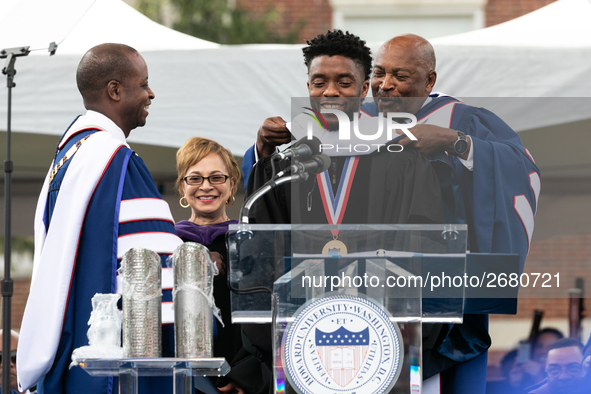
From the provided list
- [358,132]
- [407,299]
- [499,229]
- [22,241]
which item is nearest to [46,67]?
Answer: [358,132]

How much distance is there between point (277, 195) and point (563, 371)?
5.30 feet

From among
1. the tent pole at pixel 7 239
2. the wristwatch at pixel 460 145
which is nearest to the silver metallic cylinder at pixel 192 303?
the wristwatch at pixel 460 145

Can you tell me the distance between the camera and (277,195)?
2.87 metres

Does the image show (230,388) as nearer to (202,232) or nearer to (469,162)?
(202,232)

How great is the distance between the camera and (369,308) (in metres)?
1.82

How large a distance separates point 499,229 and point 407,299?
1.06m

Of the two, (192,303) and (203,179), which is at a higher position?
(203,179)

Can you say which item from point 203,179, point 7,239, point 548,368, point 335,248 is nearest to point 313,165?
point 335,248

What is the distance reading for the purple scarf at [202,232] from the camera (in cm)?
324

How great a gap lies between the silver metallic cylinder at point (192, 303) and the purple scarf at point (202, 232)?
4.53ft

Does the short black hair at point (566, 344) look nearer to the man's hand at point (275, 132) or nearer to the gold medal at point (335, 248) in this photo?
the man's hand at point (275, 132)

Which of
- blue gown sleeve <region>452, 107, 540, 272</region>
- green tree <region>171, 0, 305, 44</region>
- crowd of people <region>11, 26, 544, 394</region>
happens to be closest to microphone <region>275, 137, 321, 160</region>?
crowd of people <region>11, 26, 544, 394</region>

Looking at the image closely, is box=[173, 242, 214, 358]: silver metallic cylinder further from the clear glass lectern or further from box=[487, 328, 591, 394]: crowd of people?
box=[487, 328, 591, 394]: crowd of people

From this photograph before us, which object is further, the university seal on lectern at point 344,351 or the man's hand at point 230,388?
the man's hand at point 230,388
